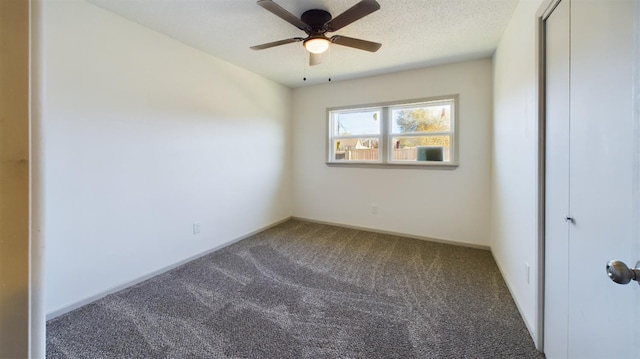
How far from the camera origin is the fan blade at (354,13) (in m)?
1.78

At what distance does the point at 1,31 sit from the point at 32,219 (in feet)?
0.78

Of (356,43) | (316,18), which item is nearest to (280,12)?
(316,18)

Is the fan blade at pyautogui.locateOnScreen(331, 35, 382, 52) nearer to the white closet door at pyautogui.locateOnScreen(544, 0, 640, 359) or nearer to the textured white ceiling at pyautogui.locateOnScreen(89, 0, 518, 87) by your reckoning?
the textured white ceiling at pyautogui.locateOnScreen(89, 0, 518, 87)

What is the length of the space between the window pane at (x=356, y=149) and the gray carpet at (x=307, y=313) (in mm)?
1700

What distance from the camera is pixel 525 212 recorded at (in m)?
1.90

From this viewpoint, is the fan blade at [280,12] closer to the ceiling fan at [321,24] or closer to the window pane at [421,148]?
the ceiling fan at [321,24]

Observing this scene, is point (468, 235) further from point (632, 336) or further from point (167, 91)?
point (167, 91)

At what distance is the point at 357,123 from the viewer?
431 centimetres

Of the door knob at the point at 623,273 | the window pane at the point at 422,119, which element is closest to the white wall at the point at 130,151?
the window pane at the point at 422,119

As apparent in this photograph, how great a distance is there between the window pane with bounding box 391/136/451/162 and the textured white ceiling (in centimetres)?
101

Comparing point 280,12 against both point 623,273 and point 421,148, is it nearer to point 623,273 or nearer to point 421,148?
point 623,273

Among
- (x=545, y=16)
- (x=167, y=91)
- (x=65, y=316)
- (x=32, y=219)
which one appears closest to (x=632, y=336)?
(x=32, y=219)

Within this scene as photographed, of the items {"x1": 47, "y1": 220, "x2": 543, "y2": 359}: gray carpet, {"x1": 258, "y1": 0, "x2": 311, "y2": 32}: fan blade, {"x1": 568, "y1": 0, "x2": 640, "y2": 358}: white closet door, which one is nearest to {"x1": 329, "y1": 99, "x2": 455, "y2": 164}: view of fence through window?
{"x1": 47, "y1": 220, "x2": 543, "y2": 359}: gray carpet

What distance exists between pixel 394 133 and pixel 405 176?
0.67 m
